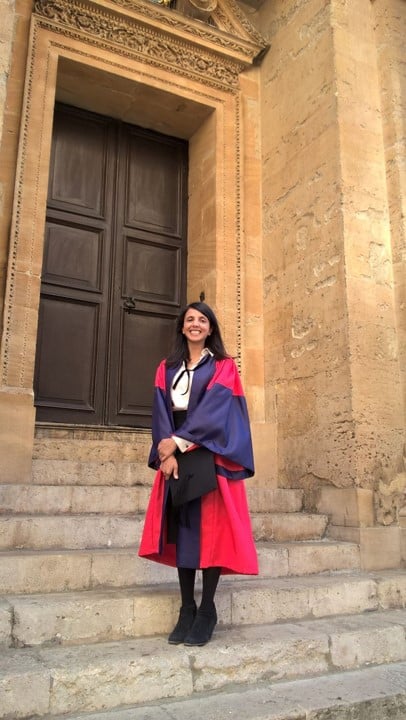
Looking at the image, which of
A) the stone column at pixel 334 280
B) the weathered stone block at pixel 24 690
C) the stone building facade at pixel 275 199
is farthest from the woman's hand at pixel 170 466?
the stone column at pixel 334 280

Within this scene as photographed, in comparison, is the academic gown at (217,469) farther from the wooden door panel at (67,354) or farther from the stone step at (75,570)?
the wooden door panel at (67,354)

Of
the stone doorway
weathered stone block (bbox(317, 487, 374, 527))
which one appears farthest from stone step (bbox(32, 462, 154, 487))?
weathered stone block (bbox(317, 487, 374, 527))

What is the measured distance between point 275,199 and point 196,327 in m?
3.50

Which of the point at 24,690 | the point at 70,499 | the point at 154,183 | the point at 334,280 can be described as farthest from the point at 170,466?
the point at 154,183

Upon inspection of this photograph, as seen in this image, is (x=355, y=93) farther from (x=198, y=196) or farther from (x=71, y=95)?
(x=71, y=95)

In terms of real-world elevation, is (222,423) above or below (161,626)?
above

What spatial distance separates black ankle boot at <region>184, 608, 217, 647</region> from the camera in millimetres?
2811

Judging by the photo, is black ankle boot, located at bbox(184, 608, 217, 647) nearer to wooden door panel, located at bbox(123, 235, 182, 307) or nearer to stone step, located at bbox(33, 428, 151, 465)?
stone step, located at bbox(33, 428, 151, 465)

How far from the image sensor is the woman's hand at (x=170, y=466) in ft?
9.37

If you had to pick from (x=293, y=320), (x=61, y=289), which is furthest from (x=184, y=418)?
(x=61, y=289)

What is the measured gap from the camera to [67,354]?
5.79m

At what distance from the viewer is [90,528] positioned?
3.71 m

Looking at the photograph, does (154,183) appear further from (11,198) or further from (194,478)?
(194,478)

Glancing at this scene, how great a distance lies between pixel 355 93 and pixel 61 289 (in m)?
3.40
